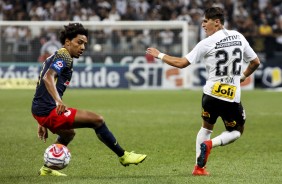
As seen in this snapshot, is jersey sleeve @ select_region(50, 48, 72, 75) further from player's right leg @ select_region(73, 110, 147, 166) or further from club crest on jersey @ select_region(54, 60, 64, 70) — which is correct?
player's right leg @ select_region(73, 110, 147, 166)

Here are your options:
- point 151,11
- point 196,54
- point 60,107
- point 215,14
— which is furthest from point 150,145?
point 151,11

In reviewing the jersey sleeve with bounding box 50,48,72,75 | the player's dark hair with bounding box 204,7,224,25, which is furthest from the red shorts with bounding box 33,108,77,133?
the player's dark hair with bounding box 204,7,224,25

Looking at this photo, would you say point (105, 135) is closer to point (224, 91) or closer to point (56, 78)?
point (56, 78)

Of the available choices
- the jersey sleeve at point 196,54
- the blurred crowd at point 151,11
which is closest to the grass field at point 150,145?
the jersey sleeve at point 196,54

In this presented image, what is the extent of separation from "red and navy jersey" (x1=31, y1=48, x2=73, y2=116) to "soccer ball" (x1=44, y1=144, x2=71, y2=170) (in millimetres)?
463

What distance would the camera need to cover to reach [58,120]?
881 centimetres

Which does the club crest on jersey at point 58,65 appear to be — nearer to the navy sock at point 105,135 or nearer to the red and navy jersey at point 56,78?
the red and navy jersey at point 56,78

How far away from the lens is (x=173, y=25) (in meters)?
28.5

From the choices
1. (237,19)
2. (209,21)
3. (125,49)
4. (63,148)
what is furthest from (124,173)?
(237,19)

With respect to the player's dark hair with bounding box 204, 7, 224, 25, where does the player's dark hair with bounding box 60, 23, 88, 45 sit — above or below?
below

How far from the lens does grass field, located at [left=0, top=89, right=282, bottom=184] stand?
928 centimetres

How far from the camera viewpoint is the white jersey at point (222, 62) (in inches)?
367

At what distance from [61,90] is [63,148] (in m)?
0.71

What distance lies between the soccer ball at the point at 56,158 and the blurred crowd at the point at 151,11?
20.9m
